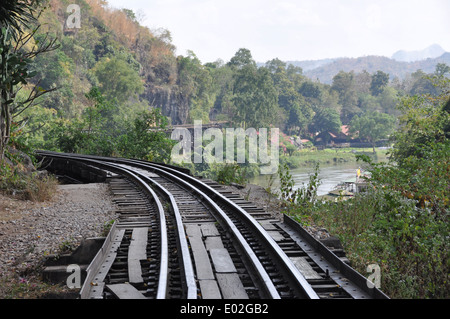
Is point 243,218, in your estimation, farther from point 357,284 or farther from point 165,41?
point 165,41

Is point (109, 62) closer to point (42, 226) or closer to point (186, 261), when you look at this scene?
point (42, 226)

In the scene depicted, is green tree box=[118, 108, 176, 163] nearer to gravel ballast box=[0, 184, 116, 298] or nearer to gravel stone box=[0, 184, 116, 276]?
gravel ballast box=[0, 184, 116, 298]

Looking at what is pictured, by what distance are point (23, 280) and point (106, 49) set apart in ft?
204

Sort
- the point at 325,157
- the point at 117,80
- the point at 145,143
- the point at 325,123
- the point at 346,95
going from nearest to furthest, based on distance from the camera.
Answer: the point at 145,143 < the point at 117,80 < the point at 325,157 < the point at 325,123 < the point at 346,95

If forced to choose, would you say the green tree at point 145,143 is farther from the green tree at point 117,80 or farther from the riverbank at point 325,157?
the riverbank at point 325,157

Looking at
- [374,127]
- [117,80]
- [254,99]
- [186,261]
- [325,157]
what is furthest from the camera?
[374,127]

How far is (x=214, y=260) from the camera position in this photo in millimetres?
4715

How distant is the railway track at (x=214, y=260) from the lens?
3852 mm

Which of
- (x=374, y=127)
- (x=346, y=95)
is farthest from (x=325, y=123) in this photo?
(x=346, y=95)

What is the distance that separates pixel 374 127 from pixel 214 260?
73397 millimetres

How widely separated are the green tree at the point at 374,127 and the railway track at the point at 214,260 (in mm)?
70698

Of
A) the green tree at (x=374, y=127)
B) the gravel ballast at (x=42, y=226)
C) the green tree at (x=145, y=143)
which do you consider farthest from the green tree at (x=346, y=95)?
the gravel ballast at (x=42, y=226)

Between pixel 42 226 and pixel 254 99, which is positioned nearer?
pixel 42 226

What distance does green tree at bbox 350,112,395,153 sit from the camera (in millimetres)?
72688
